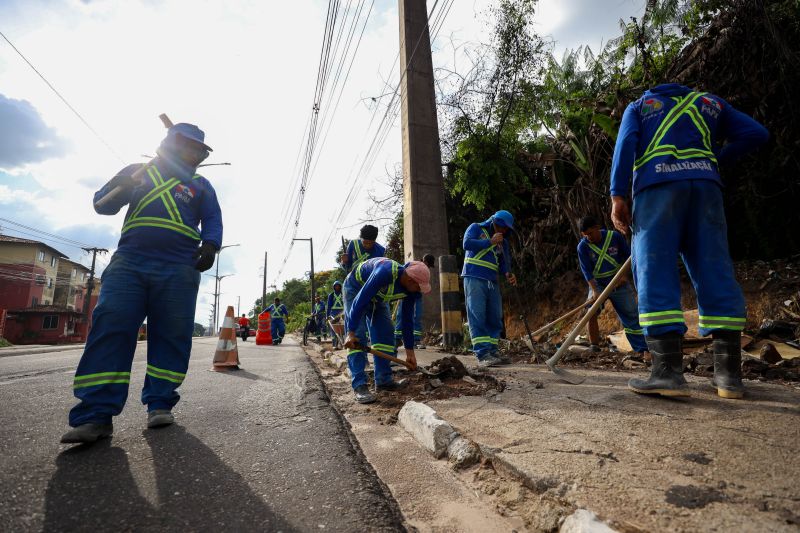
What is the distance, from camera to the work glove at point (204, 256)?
2.67 metres

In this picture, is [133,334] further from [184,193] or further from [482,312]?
[482,312]

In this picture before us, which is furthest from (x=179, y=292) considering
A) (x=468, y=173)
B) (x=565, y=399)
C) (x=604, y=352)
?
(x=468, y=173)

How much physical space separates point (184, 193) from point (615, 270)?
4425 mm

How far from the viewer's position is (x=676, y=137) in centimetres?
241

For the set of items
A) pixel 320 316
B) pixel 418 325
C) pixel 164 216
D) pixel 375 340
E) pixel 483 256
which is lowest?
pixel 375 340

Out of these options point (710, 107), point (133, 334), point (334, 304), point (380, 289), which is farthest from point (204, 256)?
point (334, 304)

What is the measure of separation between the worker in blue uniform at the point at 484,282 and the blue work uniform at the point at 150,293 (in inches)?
113

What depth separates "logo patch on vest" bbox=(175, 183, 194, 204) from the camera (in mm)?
2662

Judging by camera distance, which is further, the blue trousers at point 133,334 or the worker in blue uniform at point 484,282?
the worker in blue uniform at point 484,282

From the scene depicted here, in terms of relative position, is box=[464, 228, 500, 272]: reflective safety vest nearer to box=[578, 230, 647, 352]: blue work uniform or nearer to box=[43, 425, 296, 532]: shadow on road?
box=[578, 230, 647, 352]: blue work uniform

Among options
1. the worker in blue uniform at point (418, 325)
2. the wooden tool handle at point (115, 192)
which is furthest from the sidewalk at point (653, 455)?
the worker in blue uniform at point (418, 325)

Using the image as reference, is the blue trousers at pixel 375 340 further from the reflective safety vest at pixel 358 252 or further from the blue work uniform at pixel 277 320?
the blue work uniform at pixel 277 320

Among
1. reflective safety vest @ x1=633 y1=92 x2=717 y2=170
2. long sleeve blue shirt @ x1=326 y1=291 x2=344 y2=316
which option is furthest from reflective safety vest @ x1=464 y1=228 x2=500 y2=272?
long sleeve blue shirt @ x1=326 y1=291 x2=344 y2=316

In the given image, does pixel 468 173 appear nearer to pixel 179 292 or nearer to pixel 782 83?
pixel 782 83
